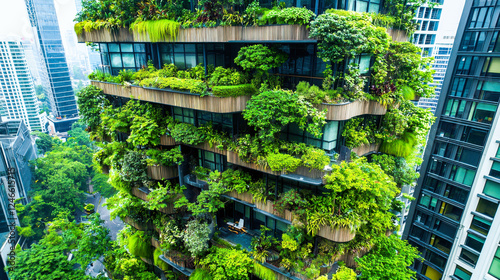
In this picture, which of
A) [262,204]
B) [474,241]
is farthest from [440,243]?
[262,204]

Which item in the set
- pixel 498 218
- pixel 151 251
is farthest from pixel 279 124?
pixel 498 218

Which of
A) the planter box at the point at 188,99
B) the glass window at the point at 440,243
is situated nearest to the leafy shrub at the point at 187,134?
the planter box at the point at 188,99

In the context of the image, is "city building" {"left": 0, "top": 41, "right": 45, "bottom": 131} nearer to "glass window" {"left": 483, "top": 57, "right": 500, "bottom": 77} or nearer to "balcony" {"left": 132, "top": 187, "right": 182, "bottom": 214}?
"balcony" {"left": 132, "top": 187, "right": 182, "bottom": 214}

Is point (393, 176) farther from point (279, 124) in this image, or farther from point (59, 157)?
point (59, 157)

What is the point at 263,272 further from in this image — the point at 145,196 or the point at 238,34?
the point at 238,34

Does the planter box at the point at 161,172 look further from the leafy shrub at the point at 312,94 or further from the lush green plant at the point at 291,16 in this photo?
the lush green plant at the point at 291,16
